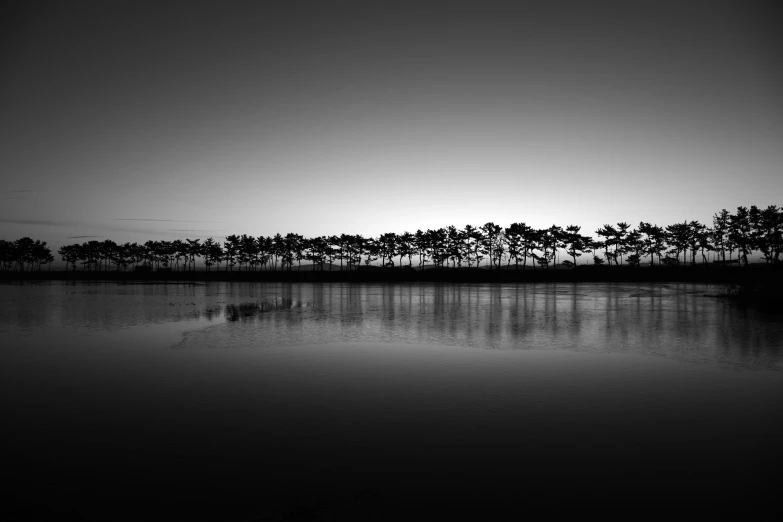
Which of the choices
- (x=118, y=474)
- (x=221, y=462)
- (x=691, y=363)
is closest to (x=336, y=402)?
(x=221, y=462)

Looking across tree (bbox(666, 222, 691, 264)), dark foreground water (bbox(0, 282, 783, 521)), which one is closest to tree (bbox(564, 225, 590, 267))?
tree (bbox(666, 222, 691, 264))

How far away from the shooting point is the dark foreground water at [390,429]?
512 cm

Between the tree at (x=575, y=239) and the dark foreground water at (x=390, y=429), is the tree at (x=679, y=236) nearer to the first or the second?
the tree at (x=575, y=239)

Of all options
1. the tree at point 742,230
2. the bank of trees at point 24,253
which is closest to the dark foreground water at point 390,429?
the tree at point 742,230

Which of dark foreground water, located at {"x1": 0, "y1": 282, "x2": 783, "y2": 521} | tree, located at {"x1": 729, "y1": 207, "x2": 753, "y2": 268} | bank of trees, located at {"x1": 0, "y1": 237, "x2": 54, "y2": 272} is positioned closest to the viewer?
dark foreground water, located at {"x1": 0, "y1": 282, "x2": 783, "y2": 521}

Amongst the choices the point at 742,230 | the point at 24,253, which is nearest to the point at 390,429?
the point at 742,230

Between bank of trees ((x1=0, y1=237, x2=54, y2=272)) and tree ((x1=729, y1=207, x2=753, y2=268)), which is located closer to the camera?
tree ((x1=729, y1=207, x2=753, y2=268))

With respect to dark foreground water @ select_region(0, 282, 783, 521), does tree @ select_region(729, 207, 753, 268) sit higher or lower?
higher

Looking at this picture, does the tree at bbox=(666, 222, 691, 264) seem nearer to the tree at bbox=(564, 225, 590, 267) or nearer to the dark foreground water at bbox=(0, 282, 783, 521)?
Result: the tree at bbox=(564, 225, 590, 267)

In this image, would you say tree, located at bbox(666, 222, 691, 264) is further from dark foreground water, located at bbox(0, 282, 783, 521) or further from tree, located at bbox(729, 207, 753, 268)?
dark foreground water, located at bbox(0, 282, 783, 521)

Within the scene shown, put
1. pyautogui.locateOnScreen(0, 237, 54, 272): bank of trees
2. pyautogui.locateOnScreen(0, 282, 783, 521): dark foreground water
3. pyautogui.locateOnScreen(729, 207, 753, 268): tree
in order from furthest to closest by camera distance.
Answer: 1. pyautogui.locateOnScreen(0, 237, 54, 272): bank of trees
2. pyautogui.locateOnScreen(729, 207, 753, 268): tree
3. pyautogui.locateOnScreen(0, 282, 783, 521): dark foreground water

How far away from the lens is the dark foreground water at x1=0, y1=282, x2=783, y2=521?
16.8ft

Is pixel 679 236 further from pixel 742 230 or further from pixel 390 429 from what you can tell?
pixel 390 429

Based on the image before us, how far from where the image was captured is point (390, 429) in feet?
24.1
